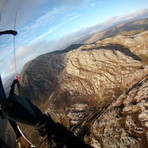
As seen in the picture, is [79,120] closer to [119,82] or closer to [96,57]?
[119,82]

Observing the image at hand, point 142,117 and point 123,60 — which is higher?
point 123,60

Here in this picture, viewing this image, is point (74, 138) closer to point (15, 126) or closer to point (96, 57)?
point (15, 126)

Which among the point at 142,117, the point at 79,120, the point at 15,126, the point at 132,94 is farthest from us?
the point at 79,120

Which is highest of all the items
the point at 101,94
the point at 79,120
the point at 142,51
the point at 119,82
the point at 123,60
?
the point at 142,51

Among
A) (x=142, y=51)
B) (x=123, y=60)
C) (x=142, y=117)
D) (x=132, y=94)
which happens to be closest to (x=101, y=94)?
(x=123, y=60)

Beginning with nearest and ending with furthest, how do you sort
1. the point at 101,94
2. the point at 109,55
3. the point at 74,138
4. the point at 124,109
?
1. the point at 74,138
2. the point at 124,109
3. the point at 101,94
4. the point at 109,55

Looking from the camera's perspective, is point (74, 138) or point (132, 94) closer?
point (74, 138)

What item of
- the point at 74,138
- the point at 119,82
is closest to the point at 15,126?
the point at 74,138
